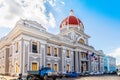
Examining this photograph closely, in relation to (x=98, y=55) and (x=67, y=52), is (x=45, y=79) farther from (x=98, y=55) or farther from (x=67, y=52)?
(x=98, y=55)

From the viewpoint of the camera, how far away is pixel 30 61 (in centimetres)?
2880

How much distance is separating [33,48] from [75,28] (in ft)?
59.5

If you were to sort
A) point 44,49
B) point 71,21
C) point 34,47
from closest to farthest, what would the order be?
point 34,47 → point 44,49 → point 71,21

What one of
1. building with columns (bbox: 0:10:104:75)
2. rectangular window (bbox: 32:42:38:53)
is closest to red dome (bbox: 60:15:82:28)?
building with columns (bbox: 0:10:104:75)

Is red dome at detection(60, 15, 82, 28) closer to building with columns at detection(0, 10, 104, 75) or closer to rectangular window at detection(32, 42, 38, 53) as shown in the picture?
building with columns at detection(0, 10, 104, 75)

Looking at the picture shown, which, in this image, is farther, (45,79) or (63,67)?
(63,67)

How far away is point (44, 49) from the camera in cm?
3173

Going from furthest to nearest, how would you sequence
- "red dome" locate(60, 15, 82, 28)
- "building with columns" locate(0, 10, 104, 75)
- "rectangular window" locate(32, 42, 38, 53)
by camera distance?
"red dome" locate(60, 15, 82, 28), "rectangular window" locate(32, 42, 38, 53), "building with columns" locate(0, 10, 104, 75)

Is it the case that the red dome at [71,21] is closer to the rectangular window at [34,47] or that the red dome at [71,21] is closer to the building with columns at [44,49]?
the building with columns at [44,49]

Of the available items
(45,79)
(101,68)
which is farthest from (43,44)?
(101,68)

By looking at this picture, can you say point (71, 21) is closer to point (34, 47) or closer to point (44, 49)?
point (44, 49)

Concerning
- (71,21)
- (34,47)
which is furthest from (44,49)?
(71,21)

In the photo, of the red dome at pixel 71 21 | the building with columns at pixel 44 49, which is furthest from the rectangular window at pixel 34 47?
the red dome at pixel 71 21

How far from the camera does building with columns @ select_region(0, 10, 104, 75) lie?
28250mm
